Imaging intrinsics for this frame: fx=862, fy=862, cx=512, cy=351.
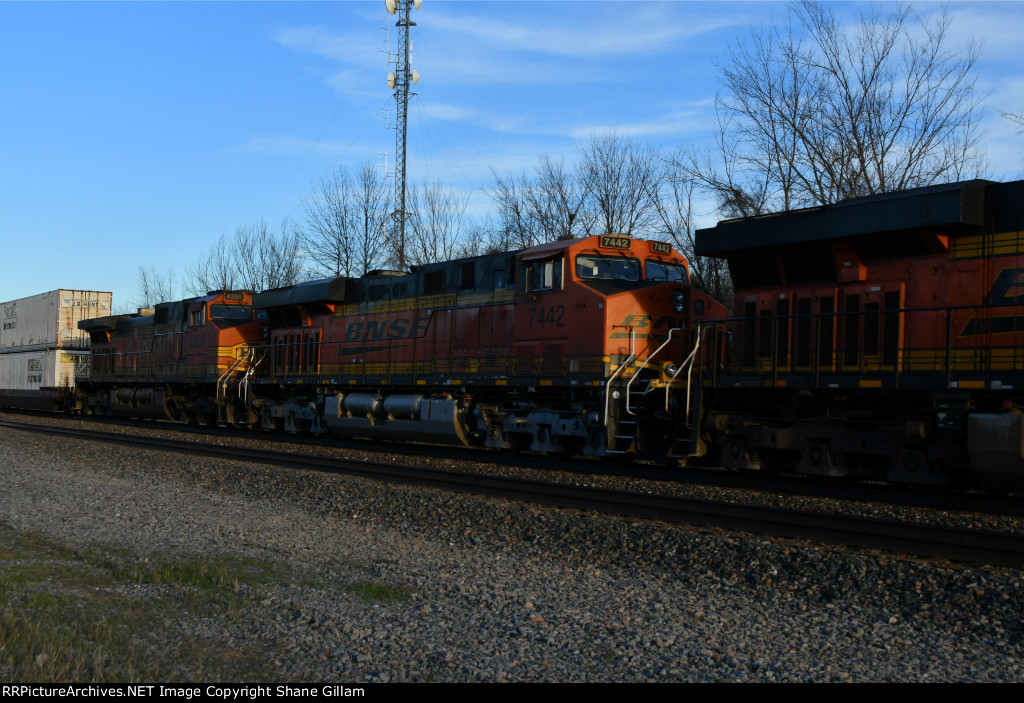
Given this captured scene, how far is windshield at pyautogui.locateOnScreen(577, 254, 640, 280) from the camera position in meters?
15.0

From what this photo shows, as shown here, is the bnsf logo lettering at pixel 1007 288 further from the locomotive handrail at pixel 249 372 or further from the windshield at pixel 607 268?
the locomotive handrail at pixel 249 372

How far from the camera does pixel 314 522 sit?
9.46 meters

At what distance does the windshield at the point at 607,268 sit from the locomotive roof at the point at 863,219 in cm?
209

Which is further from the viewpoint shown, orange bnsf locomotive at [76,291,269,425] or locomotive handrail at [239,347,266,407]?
orange bnsf locomotive at [76,291,269,425]

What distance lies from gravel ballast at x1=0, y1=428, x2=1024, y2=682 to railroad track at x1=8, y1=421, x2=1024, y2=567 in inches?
17.5

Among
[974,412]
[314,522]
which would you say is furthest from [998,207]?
[314,522]

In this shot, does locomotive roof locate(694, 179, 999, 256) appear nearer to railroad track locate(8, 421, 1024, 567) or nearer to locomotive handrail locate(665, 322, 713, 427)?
locomotive handrail locate(665, 322, 713, 427)

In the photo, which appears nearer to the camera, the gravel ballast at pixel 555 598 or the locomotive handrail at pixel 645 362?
the gravel ballast at pixel 555 598

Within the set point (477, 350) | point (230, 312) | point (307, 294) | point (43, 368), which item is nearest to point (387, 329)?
point (307, 294)

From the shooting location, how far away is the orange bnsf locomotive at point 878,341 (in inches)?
395

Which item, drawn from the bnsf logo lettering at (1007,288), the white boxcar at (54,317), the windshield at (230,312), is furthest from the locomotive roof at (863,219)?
the white boxcar at (54,317)

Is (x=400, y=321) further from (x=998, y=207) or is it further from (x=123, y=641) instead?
(x=123, y=641)

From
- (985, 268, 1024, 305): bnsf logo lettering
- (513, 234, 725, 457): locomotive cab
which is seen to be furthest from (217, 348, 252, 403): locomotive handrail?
(985, 268, 1024, 305): bnsf logo lettering
